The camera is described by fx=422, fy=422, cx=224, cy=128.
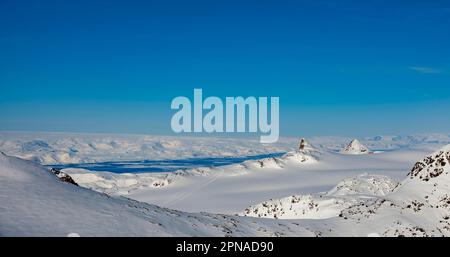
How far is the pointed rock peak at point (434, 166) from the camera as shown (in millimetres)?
43062

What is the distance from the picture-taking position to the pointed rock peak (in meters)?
43.1

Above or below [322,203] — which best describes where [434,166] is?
above

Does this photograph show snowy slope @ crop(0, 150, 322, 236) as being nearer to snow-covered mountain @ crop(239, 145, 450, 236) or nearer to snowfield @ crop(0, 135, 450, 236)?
snowfield @ crop(0, 135, 450, 236)

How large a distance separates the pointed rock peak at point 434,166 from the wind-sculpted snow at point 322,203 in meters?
11.6

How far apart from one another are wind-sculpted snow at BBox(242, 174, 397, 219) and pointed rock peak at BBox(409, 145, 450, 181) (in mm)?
11620

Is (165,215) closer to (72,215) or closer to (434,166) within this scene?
(72,215)

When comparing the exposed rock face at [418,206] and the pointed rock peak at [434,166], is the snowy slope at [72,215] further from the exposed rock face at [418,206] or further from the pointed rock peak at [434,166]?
the pointed rock peak at [434,166]

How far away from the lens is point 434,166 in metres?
43.9

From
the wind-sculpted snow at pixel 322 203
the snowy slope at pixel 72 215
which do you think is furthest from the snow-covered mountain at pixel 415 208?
the wind-sculpted snow at pixel 322 203

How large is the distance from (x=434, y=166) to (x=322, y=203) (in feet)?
63.9

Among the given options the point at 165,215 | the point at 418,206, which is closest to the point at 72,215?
the point at 165,215

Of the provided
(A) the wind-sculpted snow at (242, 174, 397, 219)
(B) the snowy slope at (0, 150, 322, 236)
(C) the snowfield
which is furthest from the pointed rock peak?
(B) the snowy slope at (0, 150, 322, 236)
